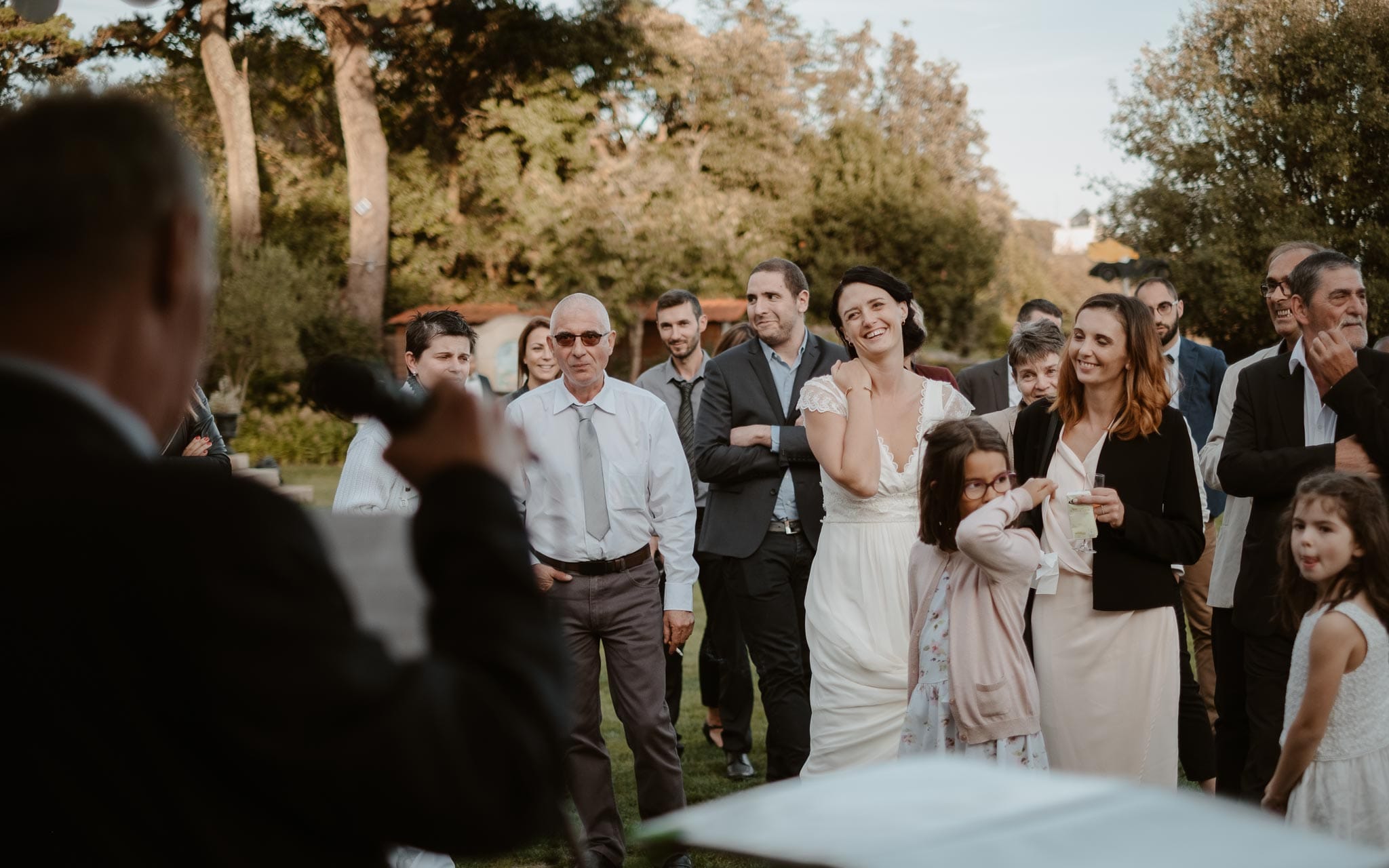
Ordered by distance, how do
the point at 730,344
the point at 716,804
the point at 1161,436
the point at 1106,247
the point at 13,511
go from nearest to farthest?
1. the point at 13,511
2. the point at 716,804
3. the point at 1161,436
4. the point at 730,344
5. the point at 1106,247

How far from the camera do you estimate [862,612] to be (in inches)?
218

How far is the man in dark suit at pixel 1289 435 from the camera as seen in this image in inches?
190

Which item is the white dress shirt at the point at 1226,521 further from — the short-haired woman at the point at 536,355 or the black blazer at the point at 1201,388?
the short-haired woman at the point at 536,355

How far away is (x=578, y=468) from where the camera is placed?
5.78 metres

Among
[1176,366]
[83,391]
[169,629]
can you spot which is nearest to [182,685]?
[169,629]

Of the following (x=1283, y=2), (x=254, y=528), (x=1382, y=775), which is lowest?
(x=1382, y=775)

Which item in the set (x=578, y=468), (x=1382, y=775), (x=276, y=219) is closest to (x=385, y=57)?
(x=276, y=219)

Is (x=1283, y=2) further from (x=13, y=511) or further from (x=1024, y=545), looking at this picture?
(x=13, y=511)

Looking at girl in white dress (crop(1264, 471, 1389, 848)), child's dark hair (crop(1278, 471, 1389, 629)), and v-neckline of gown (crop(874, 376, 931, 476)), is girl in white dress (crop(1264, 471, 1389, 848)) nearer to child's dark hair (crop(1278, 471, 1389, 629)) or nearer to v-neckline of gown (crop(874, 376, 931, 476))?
child's dark hair (crop(1278, 471, 1389, 629))

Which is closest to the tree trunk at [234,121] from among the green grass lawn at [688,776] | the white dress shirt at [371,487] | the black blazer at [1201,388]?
the green grass lawn at [688,776]

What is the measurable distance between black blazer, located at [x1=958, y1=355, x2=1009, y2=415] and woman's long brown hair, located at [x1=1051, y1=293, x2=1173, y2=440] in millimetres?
3285

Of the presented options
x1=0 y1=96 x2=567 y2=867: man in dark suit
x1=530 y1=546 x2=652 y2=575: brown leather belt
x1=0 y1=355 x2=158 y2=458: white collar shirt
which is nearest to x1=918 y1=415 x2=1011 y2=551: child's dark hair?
x1=530 y1=546 x2=652 y2=575: brown leather belt

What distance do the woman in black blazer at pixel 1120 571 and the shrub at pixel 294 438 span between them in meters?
28.5

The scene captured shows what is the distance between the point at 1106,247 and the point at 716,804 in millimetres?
26729
